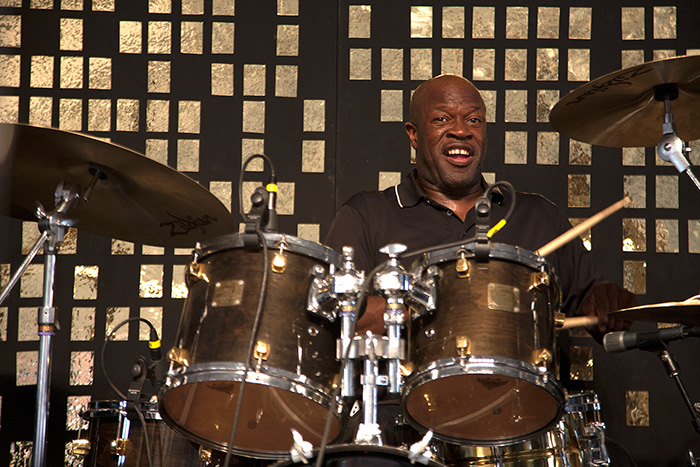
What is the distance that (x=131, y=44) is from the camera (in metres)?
3.57

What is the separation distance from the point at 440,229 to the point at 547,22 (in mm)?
1153

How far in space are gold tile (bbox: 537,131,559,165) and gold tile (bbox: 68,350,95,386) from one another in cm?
206

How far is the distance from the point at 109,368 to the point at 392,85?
167 centimetres

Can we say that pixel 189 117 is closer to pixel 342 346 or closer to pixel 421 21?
pixel 421 21

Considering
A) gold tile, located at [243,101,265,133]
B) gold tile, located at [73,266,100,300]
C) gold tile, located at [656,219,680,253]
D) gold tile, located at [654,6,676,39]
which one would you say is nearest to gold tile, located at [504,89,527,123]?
gold tile, located at [654,6,676,39]

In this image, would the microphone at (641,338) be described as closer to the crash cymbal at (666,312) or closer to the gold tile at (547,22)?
the crash cymbal at (666,312)

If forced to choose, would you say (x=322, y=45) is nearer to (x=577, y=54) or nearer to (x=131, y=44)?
(x=131, y=44)

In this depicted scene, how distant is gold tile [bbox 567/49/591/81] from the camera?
3541mm

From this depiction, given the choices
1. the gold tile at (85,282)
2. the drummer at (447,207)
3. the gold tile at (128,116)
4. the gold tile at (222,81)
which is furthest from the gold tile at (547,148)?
the gold tile at (85,282)

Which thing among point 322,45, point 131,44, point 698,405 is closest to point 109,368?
point 131,44

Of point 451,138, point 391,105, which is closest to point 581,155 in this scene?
point 451,138

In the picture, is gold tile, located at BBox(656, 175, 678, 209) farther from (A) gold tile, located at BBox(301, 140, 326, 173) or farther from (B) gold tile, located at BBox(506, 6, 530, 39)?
(A) gold tile, located at BBox(301, 140, 326, 173)

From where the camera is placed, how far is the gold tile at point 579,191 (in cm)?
349

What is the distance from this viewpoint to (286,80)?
3549mm
